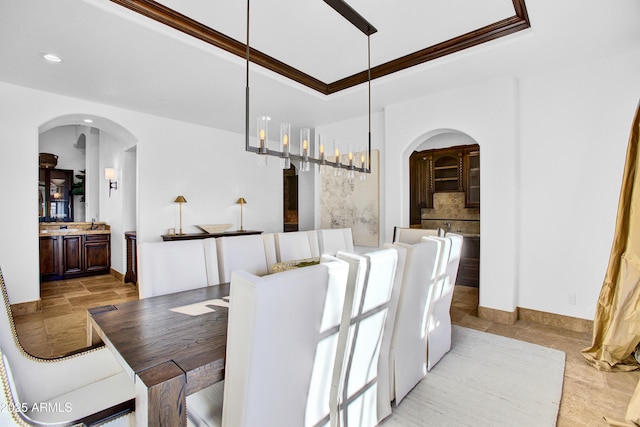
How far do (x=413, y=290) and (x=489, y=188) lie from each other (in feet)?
7.05

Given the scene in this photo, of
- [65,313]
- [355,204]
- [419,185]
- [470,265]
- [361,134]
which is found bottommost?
[65,313]

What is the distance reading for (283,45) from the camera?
292cm

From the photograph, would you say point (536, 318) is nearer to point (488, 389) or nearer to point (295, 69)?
point (488, 389)

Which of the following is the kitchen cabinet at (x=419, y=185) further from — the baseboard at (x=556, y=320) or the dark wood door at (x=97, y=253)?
the dark wood door at (x=97, y=253)

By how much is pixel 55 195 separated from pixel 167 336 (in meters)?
8.44

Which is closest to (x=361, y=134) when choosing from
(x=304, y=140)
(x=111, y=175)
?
(x=304, y=140)

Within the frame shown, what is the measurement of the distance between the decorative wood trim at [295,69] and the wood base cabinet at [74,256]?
15.7ft

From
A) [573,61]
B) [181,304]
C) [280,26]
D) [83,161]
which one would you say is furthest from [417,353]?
[83,161]

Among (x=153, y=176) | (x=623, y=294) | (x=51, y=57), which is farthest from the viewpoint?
(x=153, y=176)

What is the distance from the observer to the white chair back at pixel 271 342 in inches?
38.7

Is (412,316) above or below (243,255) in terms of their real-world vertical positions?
below

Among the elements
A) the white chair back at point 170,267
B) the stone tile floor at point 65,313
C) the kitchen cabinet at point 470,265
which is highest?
the white chair back at point 170,267

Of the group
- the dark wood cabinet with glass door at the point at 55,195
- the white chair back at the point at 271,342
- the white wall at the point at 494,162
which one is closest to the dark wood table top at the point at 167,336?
the white chair back at the point at 271,342

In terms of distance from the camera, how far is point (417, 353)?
6.67 ft
